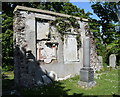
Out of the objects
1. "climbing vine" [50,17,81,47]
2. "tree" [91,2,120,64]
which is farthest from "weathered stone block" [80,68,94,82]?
"tree" [91,2,120,64]

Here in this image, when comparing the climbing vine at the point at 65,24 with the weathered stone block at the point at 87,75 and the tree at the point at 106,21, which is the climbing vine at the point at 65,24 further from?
the tree at the point at 106,21

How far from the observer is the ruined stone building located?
835 cm

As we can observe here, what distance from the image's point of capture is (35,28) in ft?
29.9

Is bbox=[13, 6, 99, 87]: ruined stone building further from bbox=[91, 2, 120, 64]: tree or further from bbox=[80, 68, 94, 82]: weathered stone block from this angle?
bbox=[91, 2, 120, 64]: tree

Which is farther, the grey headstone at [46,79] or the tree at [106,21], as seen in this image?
the tree at [106,21]

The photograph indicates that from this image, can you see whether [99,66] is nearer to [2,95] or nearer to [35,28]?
[35,28]

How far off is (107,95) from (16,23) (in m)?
6.47

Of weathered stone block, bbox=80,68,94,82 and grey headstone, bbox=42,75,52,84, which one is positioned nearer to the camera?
weathered stone block, bbox=80,68,94,82

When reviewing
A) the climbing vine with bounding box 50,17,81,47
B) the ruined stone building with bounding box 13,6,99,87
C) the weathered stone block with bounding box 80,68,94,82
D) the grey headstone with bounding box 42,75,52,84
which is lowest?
the grey headstone with bounding box 42,75,52,84

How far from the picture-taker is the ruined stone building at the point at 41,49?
8352mm

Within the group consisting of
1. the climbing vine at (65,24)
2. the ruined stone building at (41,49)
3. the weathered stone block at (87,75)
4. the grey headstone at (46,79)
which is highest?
the climbing vine at (65,24)

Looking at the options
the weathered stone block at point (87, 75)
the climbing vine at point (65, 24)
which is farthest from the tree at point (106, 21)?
the weathered stone block at point (87, 75)

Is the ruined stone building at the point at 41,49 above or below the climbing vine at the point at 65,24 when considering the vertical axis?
below

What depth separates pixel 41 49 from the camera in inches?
365
